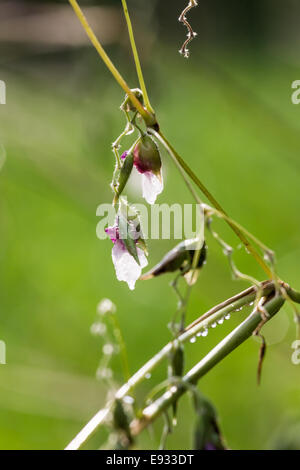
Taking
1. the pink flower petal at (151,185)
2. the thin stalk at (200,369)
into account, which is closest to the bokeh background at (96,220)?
the thin stalk at (200,369)

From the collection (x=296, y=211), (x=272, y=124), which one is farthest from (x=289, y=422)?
(x=296, y=211)

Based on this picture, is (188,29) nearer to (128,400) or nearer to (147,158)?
(147,158)

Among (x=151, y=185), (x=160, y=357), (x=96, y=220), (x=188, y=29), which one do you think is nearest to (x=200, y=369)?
(x=160, y=357)

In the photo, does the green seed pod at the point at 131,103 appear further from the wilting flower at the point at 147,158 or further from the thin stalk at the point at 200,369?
the thin stalk at the point at 200,369

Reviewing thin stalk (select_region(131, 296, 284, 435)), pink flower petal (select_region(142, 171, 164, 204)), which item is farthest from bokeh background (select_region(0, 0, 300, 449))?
pink flower petal (select_region(142, 171, 164, 204))
